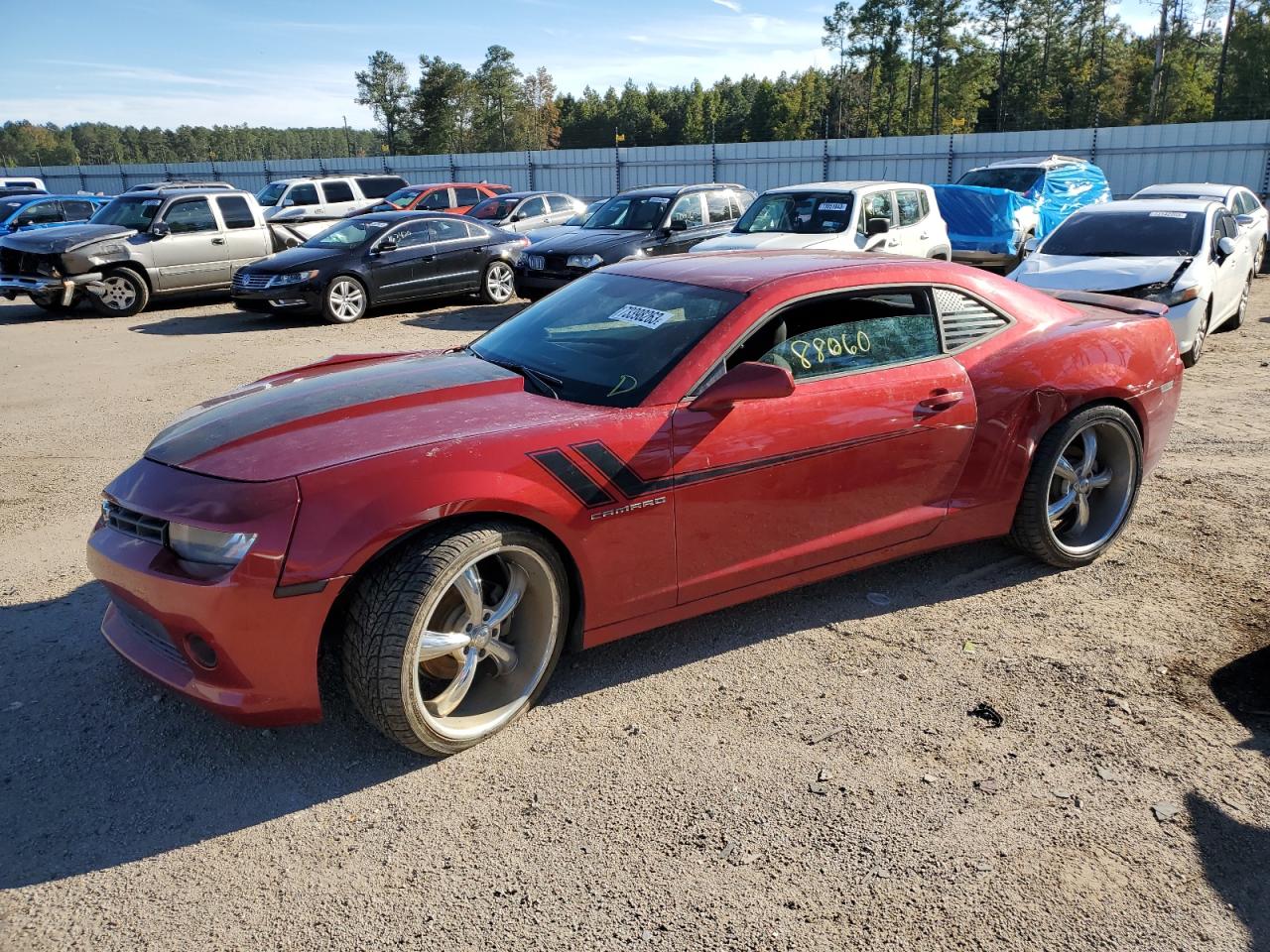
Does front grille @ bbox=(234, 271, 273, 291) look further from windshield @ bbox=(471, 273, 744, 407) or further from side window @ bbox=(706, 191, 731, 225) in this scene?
windshield @ bbox=(471, 273, 744, 407)

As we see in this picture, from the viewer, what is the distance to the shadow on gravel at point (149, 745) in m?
2.79

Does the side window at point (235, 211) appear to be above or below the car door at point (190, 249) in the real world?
above

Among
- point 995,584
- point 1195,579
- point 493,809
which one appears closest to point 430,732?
point 493,809

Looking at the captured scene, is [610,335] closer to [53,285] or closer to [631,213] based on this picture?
[631,213]

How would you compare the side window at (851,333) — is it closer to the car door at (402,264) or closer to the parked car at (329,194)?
the car door at (402,264)

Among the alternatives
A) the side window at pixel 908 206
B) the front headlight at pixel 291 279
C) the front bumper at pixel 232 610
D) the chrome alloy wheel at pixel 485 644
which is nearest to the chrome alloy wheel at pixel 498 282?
the front headlight at pixel 291 279

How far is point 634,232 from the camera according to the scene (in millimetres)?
13391

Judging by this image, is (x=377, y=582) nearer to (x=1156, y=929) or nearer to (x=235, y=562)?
(x=235, y=562)

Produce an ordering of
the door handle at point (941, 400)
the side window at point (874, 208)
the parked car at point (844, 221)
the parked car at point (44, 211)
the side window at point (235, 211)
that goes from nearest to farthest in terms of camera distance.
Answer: the door handle at point (941, 400)
the parked car at point (844, 221)
the side window at point (874, 208)
the side window at point (235, 211)
the parked car at point (44, 211)

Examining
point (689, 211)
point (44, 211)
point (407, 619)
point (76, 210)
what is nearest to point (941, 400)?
point (407, 619)

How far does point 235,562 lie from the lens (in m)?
2.75

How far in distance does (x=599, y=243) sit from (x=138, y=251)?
708 centimetres

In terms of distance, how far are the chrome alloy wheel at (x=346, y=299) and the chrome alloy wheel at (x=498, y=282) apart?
84.0 inches

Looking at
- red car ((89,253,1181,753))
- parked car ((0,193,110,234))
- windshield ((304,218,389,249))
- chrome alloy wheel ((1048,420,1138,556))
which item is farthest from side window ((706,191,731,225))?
parked car ((0,193,110,234))
